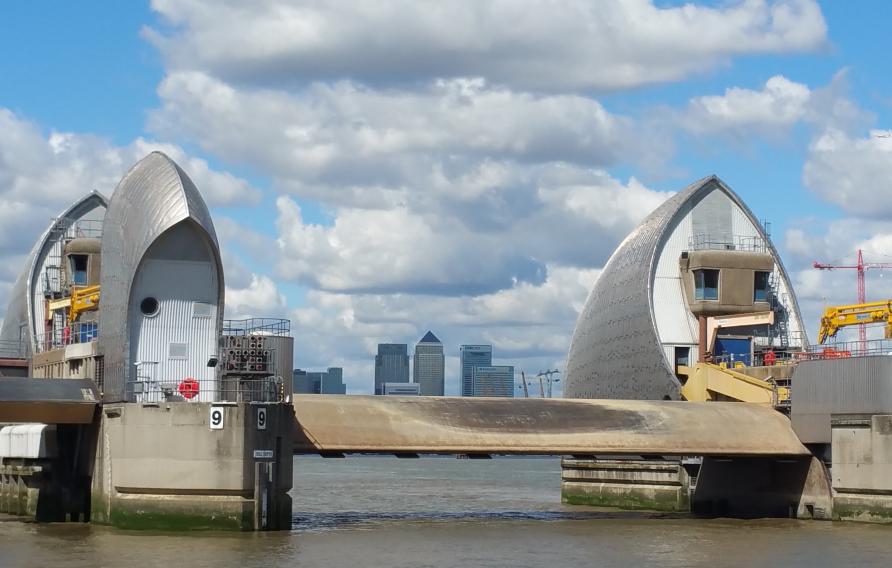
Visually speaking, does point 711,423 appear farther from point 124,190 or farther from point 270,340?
point 124,190

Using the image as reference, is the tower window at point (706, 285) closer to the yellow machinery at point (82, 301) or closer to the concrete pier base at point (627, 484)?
the concrete pier base at point (627, 484)

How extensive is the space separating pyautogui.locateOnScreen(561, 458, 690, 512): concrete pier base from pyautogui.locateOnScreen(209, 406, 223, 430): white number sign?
22.7 metres

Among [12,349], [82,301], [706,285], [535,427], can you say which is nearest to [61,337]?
[82,301]

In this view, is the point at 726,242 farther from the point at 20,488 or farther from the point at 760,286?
the point at 20,488

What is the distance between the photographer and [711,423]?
51031 mm

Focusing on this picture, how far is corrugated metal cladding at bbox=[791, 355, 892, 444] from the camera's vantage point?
4691 cm

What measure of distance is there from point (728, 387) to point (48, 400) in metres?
26.6

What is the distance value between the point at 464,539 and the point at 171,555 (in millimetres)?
9649

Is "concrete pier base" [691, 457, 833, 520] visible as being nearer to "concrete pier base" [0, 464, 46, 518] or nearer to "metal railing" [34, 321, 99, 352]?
"concrete pier base" [0, 464, 46, 518]

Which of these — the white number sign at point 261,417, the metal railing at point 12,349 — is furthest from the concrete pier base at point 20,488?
the metal railing at point 12,349

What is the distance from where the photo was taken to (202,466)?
135 ft

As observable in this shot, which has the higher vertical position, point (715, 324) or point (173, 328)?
point (715, 324)

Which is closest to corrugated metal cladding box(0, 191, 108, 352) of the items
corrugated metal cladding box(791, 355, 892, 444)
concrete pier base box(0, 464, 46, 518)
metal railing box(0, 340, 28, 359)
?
metal railing box(0, 340, 28, 359)

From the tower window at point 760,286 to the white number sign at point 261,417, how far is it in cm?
3147
